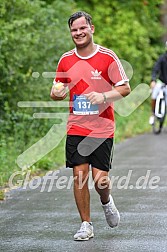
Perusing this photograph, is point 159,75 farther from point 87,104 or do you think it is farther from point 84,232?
point 84,232

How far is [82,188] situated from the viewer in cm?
752

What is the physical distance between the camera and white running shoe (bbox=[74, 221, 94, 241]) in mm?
7387

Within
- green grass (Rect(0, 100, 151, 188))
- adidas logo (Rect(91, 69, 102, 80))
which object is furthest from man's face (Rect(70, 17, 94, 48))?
green grass (Rect(0, 100, 151, 188))

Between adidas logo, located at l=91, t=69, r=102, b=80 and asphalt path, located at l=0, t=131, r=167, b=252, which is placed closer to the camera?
asphalt path, located at l=0, t=131, r=167, b=252

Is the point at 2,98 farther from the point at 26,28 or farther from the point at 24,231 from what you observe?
the point at 24,231

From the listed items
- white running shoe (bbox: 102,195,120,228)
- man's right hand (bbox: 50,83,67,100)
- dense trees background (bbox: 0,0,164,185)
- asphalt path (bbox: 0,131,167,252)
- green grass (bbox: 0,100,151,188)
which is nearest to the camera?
asphalt path (bbox: 0,131,167,252)

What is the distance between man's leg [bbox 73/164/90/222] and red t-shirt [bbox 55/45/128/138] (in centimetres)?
32

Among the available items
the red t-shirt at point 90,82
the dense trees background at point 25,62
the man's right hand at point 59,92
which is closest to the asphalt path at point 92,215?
the red t-shirt at point 90,82

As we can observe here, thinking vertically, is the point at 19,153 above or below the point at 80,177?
below

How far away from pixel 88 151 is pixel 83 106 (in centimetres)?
43

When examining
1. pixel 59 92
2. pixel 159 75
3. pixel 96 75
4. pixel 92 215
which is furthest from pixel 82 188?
pixel 159 75

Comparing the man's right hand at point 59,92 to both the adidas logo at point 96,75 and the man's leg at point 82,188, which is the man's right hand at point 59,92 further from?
the man's leg at point 82,188

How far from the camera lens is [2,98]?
14.5m

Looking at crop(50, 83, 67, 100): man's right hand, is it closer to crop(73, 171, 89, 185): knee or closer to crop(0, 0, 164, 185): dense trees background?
crop(73, 171, 89, 185): knee
